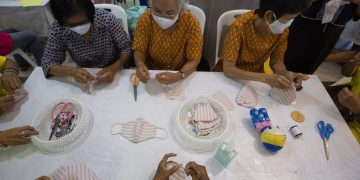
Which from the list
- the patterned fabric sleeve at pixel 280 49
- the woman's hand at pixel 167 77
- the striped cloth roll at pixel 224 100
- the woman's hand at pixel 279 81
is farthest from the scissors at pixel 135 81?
the patterned fabric sleeve at pixel 280 49

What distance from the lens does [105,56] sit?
5.07 feet

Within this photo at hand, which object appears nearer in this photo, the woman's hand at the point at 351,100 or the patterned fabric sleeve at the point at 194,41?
the woman's hand at the point at 351,100

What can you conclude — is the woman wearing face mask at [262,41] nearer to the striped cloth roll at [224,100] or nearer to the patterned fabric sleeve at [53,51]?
the striped cloth roll at [224,100]

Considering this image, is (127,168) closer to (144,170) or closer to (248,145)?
(144,170)

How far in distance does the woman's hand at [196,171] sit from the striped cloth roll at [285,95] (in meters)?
0.61

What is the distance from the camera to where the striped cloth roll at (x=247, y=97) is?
116 cm

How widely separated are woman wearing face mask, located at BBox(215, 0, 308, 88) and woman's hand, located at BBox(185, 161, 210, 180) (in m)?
0.64

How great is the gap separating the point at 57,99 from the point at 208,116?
0.82m

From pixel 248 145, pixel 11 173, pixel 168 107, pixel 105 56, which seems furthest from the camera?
pixel 105 56

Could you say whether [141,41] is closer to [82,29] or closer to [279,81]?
[82,29]

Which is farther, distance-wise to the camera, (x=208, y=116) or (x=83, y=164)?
(x=208, y=116)

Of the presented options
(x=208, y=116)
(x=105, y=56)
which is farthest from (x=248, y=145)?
(x=105, y=56)

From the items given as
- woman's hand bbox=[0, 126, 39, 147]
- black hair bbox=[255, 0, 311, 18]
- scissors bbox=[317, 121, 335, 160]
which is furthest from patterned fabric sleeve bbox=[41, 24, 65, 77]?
scissors bbox=[317, 121, 335, 160]

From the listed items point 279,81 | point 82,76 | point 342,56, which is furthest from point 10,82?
point 342,56
